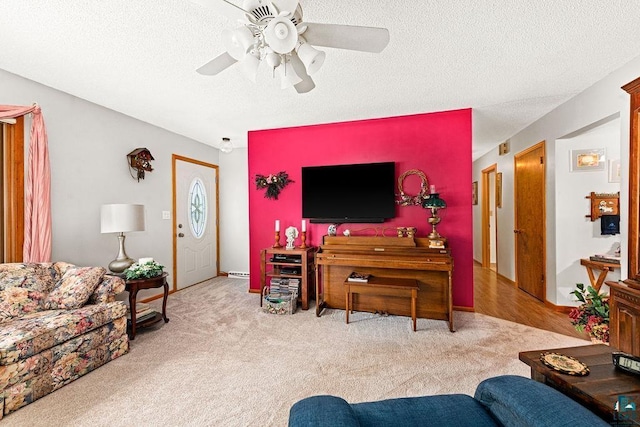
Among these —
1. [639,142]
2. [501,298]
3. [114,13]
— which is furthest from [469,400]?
[501,298]

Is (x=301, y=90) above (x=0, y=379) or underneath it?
above

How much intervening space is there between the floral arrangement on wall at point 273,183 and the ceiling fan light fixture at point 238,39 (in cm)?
262

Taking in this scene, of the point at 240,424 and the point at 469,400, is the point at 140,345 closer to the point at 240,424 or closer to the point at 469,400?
the point at 240,424

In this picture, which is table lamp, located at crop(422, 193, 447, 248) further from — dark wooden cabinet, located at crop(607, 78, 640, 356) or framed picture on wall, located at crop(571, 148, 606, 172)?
framed picture on wall, located at crop(571, 148, 606, 172)

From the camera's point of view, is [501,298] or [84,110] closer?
[84,110]

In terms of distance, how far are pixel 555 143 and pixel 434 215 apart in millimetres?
1659

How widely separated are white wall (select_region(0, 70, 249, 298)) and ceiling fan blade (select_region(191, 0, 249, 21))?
8.23 ft

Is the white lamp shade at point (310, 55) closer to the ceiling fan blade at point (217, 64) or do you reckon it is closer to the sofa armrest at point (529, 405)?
the ceiling fan blade at point (217, 64)

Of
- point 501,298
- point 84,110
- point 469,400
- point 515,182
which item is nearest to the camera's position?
point 469,400

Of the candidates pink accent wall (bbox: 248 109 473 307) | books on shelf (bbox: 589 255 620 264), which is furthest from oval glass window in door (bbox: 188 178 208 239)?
books on shelf (bbox: 589 255 620 264)

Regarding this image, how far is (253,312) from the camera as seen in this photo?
3.40 m

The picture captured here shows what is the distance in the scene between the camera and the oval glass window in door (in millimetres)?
4645

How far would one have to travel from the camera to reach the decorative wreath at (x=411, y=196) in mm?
3424

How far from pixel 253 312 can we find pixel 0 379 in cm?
205
